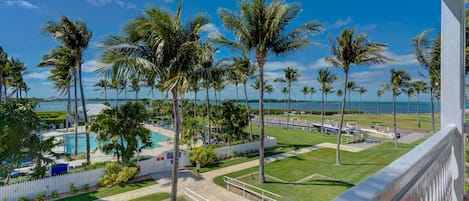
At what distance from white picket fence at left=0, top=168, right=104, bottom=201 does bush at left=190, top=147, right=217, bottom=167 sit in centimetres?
433

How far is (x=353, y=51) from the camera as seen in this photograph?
1090cm

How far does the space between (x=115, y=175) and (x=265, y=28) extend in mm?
8943

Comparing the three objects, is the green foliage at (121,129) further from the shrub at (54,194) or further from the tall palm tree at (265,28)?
the tall palm tree at (265,28)

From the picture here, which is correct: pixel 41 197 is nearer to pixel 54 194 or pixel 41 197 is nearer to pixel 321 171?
pixel 54 194

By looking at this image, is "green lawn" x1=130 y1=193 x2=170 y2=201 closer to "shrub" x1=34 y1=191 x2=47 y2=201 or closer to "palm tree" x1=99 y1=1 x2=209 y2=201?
"palm tree" x1=99 y1=1 x2=209 y2=201

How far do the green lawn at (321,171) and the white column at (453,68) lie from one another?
5762 millimetres

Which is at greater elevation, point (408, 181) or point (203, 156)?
point (408, 181)

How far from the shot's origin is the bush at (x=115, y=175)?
974 centimetres

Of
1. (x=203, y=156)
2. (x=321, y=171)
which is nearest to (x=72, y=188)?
(x=203, y=156)

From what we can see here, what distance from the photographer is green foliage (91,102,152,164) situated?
1027 centimetres

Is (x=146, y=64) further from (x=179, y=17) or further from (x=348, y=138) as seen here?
(x=348, y=138)

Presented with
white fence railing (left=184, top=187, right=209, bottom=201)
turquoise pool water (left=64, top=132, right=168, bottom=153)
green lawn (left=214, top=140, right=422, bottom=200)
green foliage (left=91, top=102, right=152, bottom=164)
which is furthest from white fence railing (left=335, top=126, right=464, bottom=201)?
turquoise pool water (left=64, top=132, right=168, bottom=153)

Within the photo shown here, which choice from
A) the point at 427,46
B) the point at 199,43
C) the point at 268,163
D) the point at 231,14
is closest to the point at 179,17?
→ the point at 199,43

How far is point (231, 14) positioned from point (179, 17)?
3.06 metres
